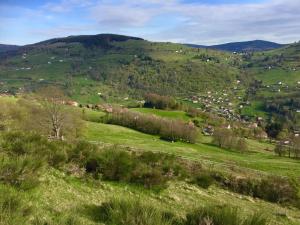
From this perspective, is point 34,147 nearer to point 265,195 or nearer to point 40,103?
point 265,195

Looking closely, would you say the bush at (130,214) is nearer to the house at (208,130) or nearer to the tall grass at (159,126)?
the tall grass at (159,126)

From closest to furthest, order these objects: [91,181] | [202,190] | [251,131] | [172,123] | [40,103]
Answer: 1. [91,181]
2. [202,190]
3. [40,103]
4. [172,123]
5. [251,131]

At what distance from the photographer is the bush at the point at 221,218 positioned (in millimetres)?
9383

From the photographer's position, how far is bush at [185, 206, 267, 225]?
9.38 m

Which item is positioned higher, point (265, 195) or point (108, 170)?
point (108, 170)

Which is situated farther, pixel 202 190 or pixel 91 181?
pixel 202 190

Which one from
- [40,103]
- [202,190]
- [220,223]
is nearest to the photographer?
[220,223]

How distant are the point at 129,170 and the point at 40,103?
49.4 metres

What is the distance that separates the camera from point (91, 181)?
44.8ft

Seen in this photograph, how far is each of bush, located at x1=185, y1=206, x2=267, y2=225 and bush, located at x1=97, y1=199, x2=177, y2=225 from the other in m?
0.60

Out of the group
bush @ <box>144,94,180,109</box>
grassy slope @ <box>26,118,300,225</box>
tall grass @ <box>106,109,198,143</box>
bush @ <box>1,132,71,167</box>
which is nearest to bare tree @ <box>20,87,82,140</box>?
tall grass @ <box>106,109,198,143</box>

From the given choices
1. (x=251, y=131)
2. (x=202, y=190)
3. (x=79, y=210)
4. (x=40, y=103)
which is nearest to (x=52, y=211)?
(x=79, y=210)

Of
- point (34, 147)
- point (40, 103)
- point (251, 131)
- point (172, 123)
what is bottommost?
point (251, 131)

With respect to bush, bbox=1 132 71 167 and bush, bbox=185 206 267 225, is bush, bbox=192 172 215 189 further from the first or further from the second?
bush, bbox=185 206 267 225
